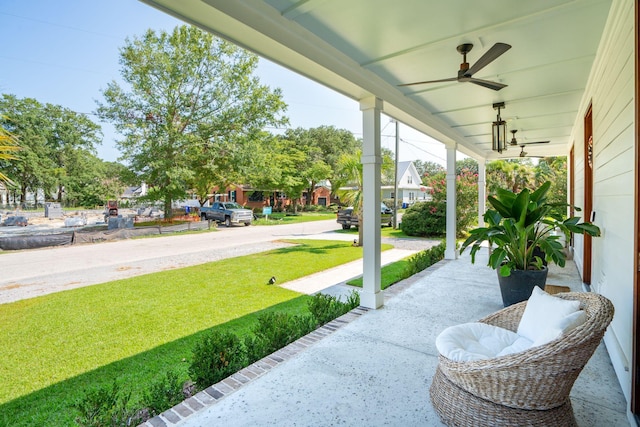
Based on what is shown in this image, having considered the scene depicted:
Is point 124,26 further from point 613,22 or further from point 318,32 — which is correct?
point 613,22

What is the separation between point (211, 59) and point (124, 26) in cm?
387

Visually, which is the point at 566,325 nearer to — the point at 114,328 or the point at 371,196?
the point at 371,196

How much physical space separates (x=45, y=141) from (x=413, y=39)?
1110 inches

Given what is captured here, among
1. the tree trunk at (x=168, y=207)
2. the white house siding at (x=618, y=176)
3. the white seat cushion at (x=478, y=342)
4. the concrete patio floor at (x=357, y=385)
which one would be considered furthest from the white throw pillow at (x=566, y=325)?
the tree trunk at (x=168, y=207)

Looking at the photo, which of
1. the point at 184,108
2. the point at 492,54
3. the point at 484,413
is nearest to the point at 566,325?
the point at 484,413

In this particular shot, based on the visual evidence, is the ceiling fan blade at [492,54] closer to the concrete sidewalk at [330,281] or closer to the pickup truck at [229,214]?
the concrete sidewalk at [330,281]

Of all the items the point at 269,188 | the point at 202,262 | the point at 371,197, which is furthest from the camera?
the point at 269,188

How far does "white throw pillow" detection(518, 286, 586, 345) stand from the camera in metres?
1.75

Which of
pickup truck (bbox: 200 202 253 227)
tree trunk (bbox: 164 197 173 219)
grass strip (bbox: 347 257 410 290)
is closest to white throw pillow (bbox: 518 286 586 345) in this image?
grass strip (bbox: 347 257 410 290)

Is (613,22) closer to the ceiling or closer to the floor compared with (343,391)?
closer to the ceiling

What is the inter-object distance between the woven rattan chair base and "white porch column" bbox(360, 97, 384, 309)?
1984 millimetres

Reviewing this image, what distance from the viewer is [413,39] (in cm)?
275

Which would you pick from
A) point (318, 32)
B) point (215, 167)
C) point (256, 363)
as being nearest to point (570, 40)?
point (318, 32)

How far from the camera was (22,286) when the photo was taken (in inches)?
237
